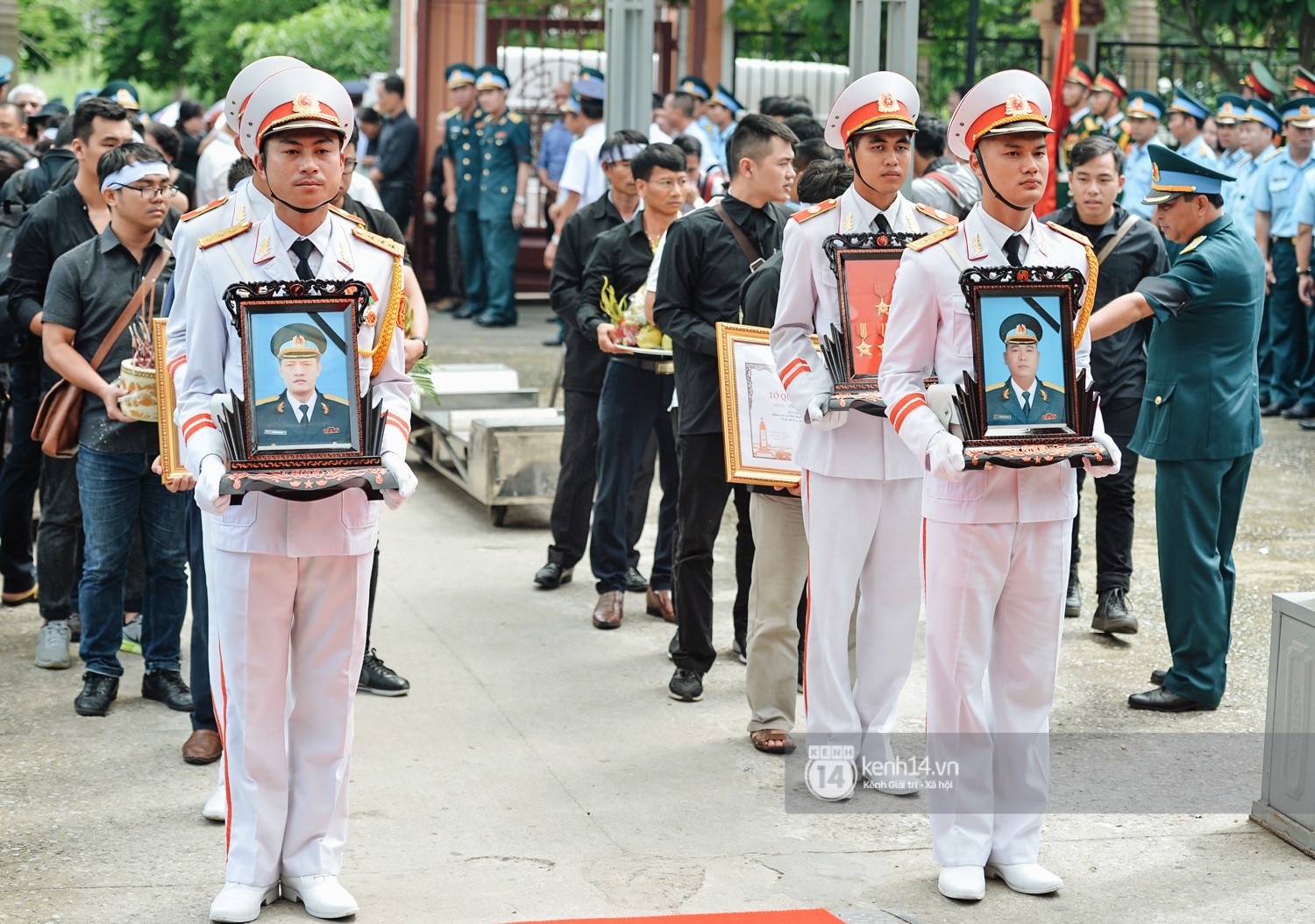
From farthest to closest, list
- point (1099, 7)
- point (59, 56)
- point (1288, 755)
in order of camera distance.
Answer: point (59, 56) → point (1099, 7) → point (1288, 755)

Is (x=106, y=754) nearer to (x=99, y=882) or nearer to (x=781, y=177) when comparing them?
(x=99, y=882)

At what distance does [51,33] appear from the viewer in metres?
31.9

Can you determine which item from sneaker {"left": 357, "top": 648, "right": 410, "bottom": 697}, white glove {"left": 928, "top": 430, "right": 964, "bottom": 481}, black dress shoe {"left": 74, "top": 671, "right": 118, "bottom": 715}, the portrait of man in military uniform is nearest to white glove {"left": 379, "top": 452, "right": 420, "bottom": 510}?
the portrait of man in military uniform

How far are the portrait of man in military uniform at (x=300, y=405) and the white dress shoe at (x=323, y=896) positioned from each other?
3.83 feet

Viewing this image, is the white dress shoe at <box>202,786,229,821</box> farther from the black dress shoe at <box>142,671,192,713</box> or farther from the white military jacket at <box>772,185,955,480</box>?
the white military jacket at <box>772,185,955,480</box>

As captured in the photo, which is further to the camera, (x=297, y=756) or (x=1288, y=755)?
(x=1288, y=755)

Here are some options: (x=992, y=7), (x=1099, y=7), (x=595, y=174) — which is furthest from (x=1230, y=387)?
(x=1099, y=7)

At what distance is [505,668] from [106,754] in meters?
1.64

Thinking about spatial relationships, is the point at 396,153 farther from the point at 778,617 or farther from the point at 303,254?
the point at 303,254

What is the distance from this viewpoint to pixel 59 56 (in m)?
32.8

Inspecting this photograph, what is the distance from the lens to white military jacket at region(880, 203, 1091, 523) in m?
4.29

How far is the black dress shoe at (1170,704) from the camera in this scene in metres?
6.03

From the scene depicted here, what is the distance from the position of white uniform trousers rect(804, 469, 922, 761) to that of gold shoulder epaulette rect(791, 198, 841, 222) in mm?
829

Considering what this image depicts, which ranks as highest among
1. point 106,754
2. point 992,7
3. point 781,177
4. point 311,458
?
point 992,7
